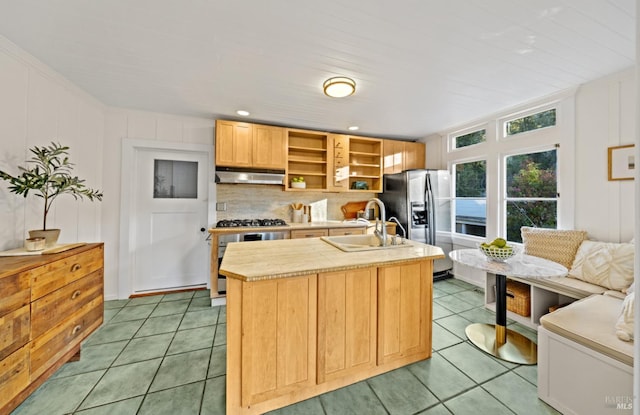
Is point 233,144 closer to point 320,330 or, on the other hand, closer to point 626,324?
point 320,330

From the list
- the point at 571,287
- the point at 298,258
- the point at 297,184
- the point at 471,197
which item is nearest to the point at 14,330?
the point at 298,258

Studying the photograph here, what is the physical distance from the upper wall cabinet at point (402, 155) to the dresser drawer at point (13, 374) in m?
4.37

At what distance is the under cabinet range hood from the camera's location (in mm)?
3188

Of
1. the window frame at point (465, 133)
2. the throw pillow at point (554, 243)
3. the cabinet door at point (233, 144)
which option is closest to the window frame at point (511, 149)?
the window frame at point (465, 133)

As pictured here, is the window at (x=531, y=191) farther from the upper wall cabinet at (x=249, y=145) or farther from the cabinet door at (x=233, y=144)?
the cabinet door at (x=233, y=144)

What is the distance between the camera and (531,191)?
291cm

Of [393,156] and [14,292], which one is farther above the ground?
[393,156]

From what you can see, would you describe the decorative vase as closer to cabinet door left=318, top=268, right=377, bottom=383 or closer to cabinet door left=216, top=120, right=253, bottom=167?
cabinet door left=216, top=120, right=253, bottom=167

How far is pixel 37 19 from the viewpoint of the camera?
4.97 ft

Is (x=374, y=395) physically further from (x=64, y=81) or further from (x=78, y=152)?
(x=64, y=81)

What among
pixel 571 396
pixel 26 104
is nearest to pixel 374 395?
pixel 571 396

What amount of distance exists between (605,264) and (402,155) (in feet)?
9.38

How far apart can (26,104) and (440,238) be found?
4992mm

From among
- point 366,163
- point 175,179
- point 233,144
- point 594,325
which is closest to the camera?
point 594,325
